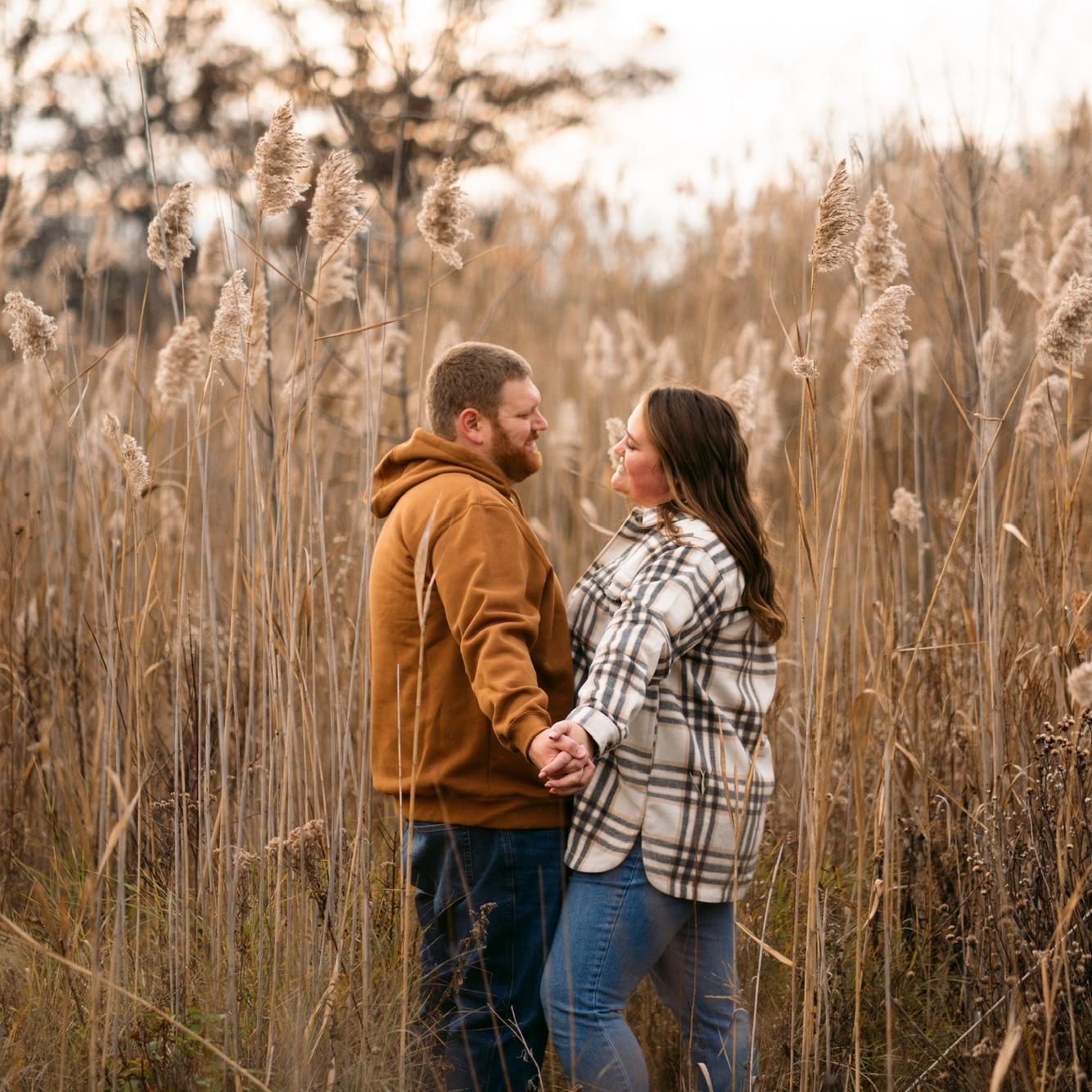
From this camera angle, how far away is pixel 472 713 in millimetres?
2258

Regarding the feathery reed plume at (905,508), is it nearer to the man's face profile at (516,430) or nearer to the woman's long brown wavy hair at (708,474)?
the woman's long brown wavy hair at (708,474)

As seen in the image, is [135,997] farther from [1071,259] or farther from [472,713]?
[1071,259]

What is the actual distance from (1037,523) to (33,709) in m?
2.54

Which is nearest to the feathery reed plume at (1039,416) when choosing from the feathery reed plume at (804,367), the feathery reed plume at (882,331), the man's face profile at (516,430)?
the feathery reed plume at (882,331)

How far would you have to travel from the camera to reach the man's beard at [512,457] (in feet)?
7.90

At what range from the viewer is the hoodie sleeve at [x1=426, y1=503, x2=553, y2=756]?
200cm

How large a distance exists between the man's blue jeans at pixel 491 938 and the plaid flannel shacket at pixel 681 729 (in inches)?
5.0

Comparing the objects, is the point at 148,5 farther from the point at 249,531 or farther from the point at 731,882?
the point at 731,882

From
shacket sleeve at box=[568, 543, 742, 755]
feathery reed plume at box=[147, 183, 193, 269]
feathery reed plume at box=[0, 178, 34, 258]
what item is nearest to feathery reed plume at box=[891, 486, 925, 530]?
shacket sleeve at box=[568, 543, 742, 755]

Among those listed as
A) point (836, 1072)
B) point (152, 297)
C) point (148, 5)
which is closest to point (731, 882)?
point (836, 1072)

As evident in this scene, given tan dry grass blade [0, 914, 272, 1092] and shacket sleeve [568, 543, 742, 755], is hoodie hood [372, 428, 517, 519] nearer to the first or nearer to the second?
shacket sleeve [568, 543, 742, 755]

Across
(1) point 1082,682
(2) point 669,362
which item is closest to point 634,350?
(2) point 669,362

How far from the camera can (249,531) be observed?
234 centimetres

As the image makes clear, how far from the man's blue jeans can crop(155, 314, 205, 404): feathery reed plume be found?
96 centimetres
